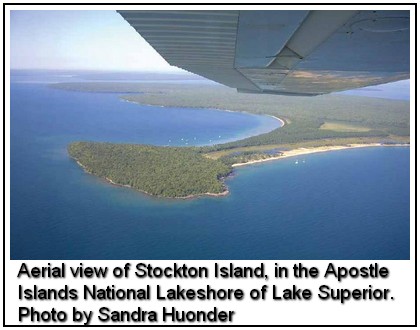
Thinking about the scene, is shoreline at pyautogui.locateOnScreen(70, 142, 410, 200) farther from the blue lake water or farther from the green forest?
the blue lake water

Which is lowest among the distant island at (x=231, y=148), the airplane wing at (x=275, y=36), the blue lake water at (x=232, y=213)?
the airplane wing at (x=275, y=36)

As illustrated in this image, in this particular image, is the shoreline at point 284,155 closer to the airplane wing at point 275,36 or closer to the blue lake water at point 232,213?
the blue lake water at point 232,213

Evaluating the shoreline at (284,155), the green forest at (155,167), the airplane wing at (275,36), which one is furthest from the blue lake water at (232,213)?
the airplane wing at (275,36)

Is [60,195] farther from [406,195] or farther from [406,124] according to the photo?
[406,124]

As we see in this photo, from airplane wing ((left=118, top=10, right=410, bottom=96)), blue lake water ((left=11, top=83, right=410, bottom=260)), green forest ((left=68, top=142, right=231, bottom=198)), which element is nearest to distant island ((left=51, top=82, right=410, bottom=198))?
green forest ((left=68, top=142, right=231, bottom=198))

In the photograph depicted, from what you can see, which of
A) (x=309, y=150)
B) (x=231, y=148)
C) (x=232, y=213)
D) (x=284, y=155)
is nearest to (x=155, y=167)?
(x=232, y=213)

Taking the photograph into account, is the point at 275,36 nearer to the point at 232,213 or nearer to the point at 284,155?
the point at 232,213

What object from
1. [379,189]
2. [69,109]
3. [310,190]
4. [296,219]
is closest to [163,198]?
[296,219]
